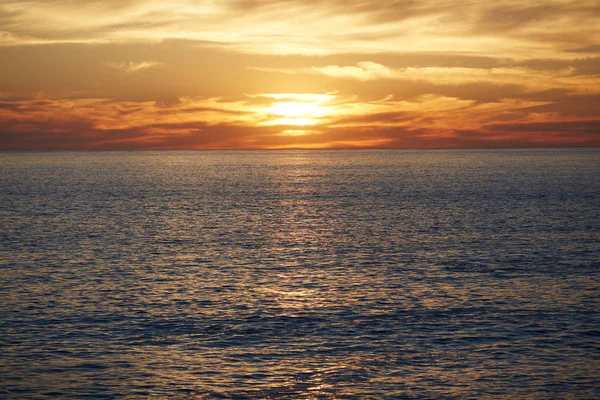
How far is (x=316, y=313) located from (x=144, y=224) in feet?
177

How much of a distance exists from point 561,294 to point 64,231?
57.5 metres

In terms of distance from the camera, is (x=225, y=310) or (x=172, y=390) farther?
(x=225, y=310)

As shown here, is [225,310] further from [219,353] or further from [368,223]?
[368,223]

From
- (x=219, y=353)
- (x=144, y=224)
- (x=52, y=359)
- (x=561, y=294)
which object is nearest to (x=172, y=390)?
(x=219, y=353)

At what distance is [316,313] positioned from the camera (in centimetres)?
4106

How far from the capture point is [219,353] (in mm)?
33250

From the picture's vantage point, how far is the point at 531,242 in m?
70.6

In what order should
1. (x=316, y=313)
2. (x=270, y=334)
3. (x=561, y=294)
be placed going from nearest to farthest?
(x=270, y=334) < (x=316, y=313) < (x=561, y=294)

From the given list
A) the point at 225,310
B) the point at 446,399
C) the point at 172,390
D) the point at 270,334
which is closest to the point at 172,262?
the point at 225,310

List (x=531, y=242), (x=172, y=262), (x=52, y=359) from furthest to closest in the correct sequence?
(x=531, y=242) → (x=172, y=262) → (x=52, y=359)

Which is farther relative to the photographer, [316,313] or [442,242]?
[442,242]

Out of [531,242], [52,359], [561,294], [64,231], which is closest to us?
[52,359]

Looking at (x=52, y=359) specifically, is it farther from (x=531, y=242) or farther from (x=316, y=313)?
(x=531, y=242)

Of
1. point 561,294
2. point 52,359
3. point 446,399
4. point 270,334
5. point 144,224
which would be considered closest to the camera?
point 446,399
